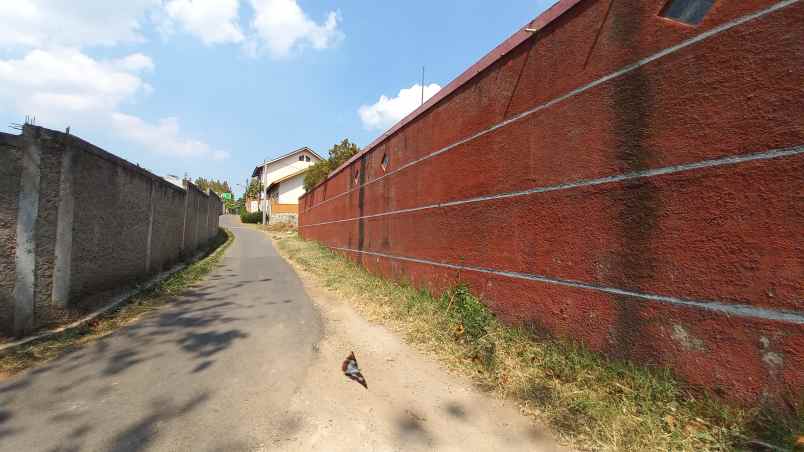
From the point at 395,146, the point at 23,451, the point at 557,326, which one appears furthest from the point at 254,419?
Answer: the point at 395,146

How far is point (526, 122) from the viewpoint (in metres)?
3.60

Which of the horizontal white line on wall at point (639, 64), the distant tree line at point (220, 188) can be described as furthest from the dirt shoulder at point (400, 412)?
the distant tree line at point (220, 188)

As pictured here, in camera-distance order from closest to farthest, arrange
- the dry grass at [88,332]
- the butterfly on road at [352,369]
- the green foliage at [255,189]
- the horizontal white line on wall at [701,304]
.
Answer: the horizontal white line on wall at [701,304] → the butterfly on road at [352,369] → the dry grass at [88,332] → the green foliage at [255,189]

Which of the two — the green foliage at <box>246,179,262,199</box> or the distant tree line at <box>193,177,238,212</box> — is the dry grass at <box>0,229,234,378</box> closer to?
the green foliage at <box>246,179,262,199</box>

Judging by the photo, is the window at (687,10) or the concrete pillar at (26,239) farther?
the concrete pillar at (26,239)

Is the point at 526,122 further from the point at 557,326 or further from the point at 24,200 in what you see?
the point at 24,200

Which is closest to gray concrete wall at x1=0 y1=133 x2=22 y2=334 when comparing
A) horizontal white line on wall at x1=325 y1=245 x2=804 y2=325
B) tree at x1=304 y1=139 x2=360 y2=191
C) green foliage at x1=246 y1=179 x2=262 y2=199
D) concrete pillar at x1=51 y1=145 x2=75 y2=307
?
concrete pillar at x1=51 y1=145 x2=75 y2=307

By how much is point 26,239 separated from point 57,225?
13.3 inches

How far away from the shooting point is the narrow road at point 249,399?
2.12 meters

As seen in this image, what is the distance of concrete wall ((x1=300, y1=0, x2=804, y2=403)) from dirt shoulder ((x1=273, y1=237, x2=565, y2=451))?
97 centimetres

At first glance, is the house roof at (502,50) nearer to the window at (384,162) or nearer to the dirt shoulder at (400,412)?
the window at (384,162)

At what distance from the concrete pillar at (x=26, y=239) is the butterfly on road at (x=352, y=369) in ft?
11.3

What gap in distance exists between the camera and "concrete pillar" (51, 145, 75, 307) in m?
4.07

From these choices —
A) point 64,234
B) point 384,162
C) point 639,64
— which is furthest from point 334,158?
point 639,64
